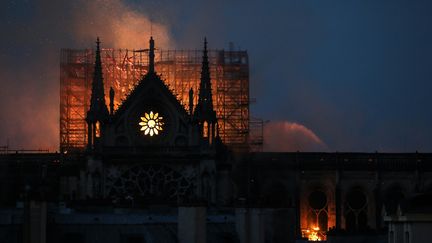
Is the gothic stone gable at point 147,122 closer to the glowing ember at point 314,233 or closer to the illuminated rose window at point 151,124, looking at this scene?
the illuminated rose window at point 151,124

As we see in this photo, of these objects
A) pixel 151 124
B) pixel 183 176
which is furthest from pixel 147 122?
pixel 183 176

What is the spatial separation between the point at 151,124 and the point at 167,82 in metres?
21.2

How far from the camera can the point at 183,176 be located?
117875 millimetres

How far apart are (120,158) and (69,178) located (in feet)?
20.7

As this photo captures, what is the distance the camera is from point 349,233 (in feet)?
294

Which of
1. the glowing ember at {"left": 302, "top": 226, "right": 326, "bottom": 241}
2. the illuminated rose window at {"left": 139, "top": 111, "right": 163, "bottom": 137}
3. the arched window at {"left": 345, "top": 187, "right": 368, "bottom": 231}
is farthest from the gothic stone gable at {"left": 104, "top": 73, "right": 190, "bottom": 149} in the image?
the arched window at {"left": 345, "top": 187, "right": 368, "bottom": 231}

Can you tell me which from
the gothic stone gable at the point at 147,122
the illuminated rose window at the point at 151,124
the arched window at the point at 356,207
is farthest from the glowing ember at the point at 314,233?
the illuminated rose window at the point at 151,124

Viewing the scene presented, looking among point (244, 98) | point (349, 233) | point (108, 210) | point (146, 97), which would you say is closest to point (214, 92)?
point (244, 98)

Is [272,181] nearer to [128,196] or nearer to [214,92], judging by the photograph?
[214,92]

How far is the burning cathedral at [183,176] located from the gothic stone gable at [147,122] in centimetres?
7

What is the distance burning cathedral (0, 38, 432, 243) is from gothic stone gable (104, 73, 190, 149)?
0.24ft

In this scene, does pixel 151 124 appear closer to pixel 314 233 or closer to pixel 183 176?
pixel 183 176

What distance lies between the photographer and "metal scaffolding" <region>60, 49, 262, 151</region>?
139 metres

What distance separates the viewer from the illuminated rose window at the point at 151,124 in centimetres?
11969
